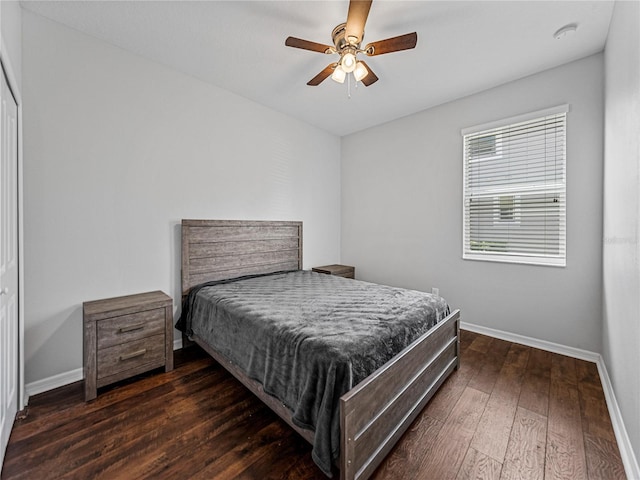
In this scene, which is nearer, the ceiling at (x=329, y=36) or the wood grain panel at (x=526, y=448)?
the wood grain panel at (x=526, y=448)

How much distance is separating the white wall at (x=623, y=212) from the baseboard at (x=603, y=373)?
7cm

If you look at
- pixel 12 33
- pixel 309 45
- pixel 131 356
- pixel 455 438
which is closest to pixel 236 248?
pixel 131 356

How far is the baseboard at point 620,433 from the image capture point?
1.33 metres

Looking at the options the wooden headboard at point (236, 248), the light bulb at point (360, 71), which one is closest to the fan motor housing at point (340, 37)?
the light bulb at point (360, 71)

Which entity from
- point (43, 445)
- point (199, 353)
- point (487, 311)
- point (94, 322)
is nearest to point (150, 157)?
point (94, 322)

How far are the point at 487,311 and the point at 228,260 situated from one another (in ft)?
9.54

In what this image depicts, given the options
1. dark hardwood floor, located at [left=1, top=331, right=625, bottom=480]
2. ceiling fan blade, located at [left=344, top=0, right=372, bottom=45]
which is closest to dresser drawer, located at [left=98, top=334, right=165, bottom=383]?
dark hardwood floor, located at [left=1, top=331, right=625, bottom=480]

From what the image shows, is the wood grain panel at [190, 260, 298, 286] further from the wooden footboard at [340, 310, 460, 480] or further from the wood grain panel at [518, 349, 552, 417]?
the wood grain panel at [518, 349, 552, 417]

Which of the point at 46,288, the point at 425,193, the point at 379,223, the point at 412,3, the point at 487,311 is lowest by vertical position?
the point at 487,311

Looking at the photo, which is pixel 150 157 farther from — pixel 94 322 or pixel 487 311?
pixel 487 311

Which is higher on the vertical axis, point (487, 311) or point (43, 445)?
point (487, 311)

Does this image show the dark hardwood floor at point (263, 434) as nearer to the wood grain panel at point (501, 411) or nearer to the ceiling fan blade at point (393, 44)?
the wood grain panel at point (501, 411)

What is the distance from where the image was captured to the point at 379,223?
409 cm

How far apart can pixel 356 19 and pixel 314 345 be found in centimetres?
191
